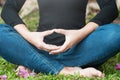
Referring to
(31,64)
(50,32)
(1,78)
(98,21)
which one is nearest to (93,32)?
(98,21)

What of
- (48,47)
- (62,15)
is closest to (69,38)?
(48,47)

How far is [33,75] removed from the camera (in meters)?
4.44

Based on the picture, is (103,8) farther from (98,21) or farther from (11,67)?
(11,67)

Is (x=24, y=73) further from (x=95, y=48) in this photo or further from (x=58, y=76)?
(x=95, y=48)

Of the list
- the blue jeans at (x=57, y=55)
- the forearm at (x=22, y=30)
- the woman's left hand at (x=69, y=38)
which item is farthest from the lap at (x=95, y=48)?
the forearm at (x=22, y=30)

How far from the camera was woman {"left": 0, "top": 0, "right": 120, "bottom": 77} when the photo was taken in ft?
14.2

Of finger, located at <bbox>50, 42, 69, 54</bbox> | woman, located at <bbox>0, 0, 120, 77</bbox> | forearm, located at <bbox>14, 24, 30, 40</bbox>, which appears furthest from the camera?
forearm, located at <bbox>14, 24, 30, 40</bbox>

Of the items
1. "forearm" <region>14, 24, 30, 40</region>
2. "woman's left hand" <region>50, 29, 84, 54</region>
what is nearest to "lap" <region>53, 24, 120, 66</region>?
"woman's left hand" <region>50, 29, 84, 54</region>

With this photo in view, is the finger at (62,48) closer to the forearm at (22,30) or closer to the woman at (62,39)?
the woman at (62,39)

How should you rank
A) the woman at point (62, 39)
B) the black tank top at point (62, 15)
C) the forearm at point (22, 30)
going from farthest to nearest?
the black tank top at point (62, 15)
the forearm at point (22, 30)
the woman at point (62, 39)

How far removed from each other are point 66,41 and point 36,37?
0.31 metres

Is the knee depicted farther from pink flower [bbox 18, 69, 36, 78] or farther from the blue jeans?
pink flower [bbox 18, 69, 36, 78]

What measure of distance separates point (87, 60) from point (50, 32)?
514 millimetres

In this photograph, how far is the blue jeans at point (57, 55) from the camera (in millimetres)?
4383
